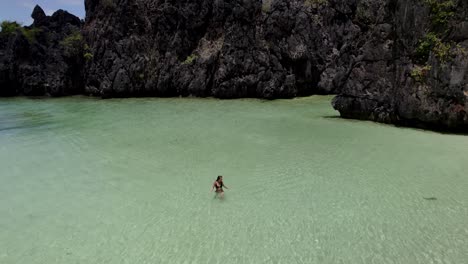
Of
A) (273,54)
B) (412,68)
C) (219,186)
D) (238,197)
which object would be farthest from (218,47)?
(238,197)

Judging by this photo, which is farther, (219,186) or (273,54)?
(273,54)

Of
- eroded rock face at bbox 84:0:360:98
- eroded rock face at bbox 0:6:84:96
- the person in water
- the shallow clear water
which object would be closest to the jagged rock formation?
the shallow clear water

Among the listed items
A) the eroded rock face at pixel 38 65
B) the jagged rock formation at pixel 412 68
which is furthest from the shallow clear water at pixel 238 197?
the eroded rock face at pixel 38 65

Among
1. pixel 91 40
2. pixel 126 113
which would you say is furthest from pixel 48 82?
pixel 126 113

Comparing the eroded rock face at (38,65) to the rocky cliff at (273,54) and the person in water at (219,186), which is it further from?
the person in water at (219,186)

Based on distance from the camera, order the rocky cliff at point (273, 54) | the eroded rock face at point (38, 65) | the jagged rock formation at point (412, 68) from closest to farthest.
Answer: the jagged rock formation at point (412, 68)
the rocky cliff at point (273, 54)
the eroded rock face at point (38, 65)

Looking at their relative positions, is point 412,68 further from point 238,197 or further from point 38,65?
point 38,65
